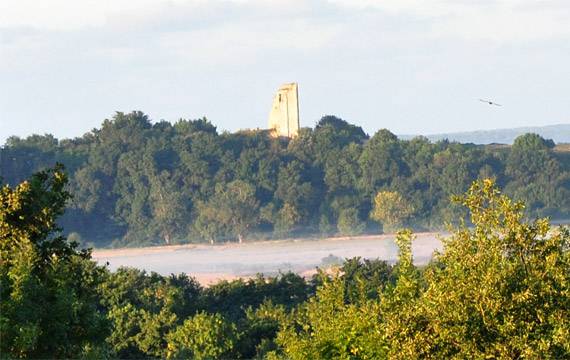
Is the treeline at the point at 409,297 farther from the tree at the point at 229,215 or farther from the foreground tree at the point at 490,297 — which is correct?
the tree at the point at 229,215

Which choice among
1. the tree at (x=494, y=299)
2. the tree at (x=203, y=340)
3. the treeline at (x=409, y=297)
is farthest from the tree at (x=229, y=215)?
the tree at (x=494, y=299)

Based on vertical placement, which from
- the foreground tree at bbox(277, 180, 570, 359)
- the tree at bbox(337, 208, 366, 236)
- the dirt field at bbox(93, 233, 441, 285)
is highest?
the foreground tree at bbox(277, 180, 570, 359)

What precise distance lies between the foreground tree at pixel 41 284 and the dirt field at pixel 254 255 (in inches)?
4205

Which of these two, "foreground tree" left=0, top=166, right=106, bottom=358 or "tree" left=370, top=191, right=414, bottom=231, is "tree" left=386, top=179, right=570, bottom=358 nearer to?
"foreground tree" left=0, top=166, right=106, bottom=358

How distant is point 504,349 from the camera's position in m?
30.1

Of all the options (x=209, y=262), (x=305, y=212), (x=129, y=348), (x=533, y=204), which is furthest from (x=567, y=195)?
(x=129, y=348)

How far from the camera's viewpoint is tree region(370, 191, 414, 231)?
185125mm

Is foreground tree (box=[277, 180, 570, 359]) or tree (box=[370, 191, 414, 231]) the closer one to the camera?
foreground tree (box=[277, 180, 570, 359])

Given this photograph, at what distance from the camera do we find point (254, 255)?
549 ft

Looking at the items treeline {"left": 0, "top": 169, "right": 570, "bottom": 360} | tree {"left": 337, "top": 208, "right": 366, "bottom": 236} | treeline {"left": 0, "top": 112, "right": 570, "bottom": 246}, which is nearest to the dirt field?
tree {"left": 337, "top": 208, "right": 366, "bottom": 236}

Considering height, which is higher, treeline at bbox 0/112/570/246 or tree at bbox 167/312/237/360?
treeline at bbox 0/112/570/246

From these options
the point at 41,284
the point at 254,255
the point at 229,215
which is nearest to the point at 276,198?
the point at 229,215

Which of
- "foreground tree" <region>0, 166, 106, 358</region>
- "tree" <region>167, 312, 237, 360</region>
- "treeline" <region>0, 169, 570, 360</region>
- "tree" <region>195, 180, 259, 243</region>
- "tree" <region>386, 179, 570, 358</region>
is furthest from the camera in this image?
"tree" <region>195, 180, 259, 243</region>

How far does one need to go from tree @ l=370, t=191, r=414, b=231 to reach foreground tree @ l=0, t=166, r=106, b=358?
14832 cm
